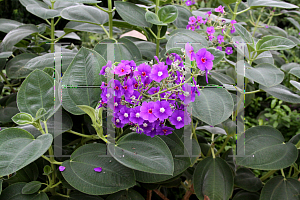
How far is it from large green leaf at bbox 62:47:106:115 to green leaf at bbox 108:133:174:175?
0.55ft

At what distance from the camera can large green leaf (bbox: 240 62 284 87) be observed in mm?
880

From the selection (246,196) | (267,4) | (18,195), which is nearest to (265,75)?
(267,4)

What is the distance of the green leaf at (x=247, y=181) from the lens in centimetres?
102

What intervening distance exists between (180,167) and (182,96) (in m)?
0.29

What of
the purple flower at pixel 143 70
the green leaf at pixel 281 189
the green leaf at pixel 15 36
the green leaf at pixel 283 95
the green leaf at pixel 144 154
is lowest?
the green leaf at pixel 281 189

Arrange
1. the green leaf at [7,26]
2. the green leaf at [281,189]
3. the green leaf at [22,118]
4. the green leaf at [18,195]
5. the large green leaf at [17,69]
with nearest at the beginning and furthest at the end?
1. the green leaf at [22,118]
2. the green leaf at [18,195]
3. the green leaf at [281,189]
4. the large green leaf at [17,69]
5. the green leaf at [7,26]

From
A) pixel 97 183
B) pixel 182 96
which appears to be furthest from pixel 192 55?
pixel 97 183

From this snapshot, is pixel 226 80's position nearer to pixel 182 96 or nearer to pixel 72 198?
pixel 182 96

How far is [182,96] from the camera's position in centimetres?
66

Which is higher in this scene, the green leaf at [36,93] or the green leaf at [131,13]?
the green leaf at [131,13]

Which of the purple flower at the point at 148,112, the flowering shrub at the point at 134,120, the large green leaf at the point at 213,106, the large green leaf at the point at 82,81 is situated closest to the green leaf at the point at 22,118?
Result: the flowering shrub at the point at 134,120

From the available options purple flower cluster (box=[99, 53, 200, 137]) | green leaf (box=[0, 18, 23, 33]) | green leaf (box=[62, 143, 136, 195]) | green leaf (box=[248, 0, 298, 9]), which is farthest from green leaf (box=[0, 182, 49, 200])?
green leaf (box=[248, 0, 298, 9])

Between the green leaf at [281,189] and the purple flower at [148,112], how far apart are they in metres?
0.60

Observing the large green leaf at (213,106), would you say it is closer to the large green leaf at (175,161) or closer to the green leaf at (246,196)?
the large green leaf at (175,161)
